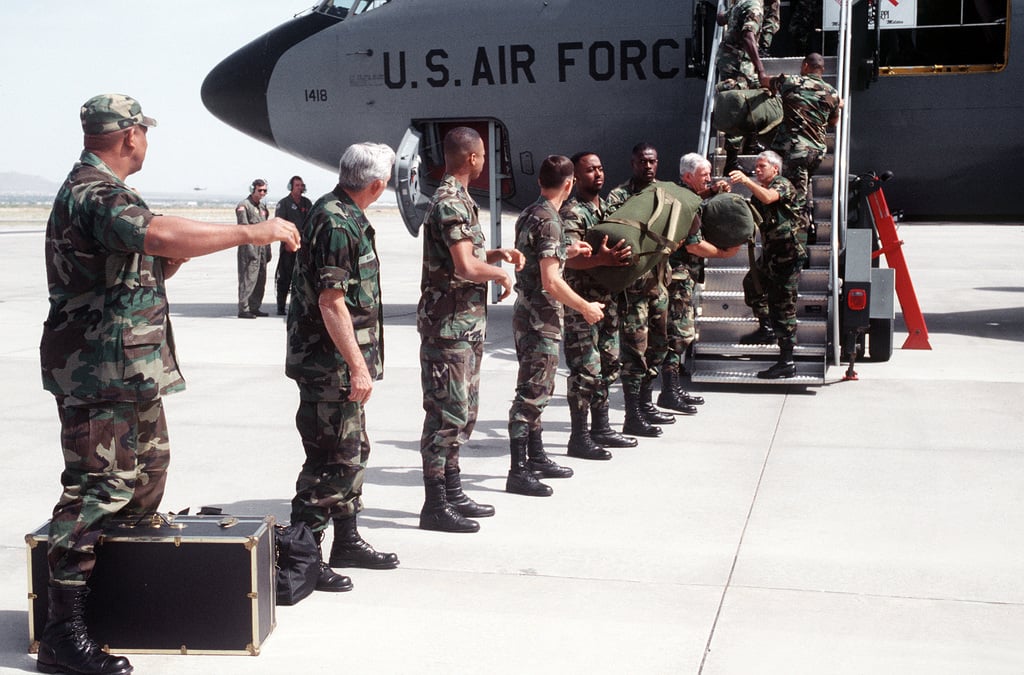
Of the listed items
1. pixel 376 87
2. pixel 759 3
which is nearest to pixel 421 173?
pixel 376 87

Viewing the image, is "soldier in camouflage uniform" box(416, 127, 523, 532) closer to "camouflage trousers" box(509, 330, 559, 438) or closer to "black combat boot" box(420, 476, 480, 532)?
"black combat boot" box(420, 476, 480, 532)

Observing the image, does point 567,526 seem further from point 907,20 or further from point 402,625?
point 907,20

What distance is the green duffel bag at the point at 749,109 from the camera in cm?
1071

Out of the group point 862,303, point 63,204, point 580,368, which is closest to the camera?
point 63,204

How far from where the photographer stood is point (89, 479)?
13.7 ft

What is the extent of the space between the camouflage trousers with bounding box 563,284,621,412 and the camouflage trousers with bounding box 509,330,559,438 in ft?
1.80

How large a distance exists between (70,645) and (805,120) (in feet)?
27.2

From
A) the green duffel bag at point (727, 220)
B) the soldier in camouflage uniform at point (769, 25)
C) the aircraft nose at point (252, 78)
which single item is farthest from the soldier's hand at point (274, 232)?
the aircraft nose at point (252, 78)

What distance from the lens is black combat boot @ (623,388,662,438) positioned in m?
8.23

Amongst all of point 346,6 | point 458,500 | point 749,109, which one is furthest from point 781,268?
point 346,6

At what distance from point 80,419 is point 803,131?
26.1 ft

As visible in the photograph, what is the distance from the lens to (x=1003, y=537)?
574cm

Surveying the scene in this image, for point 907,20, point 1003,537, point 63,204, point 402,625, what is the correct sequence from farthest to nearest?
point 907,20 < point 1003,537 < point 402,625 < point 63,204

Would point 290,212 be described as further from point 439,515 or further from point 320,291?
point 320,291
